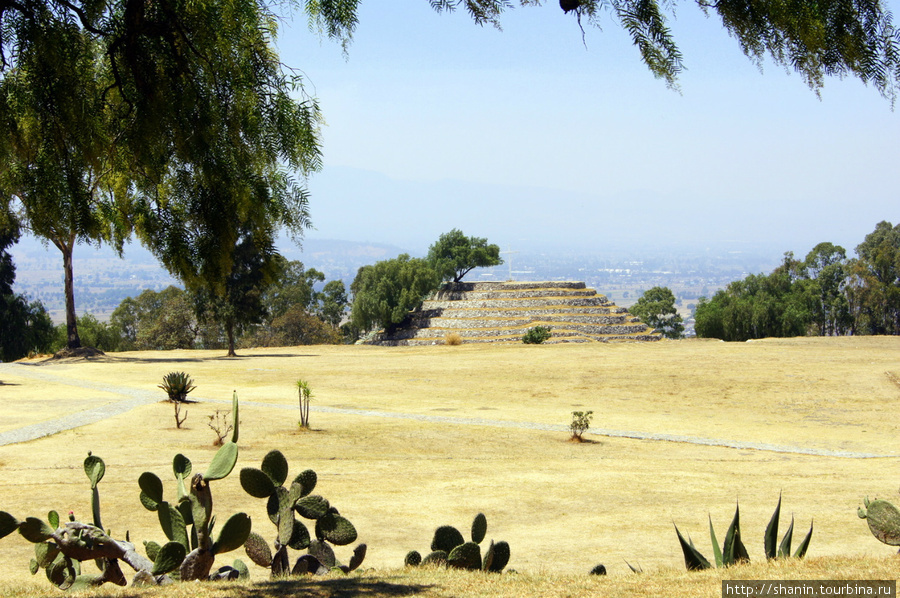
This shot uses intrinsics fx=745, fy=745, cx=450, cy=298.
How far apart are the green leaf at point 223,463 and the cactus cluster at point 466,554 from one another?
83.4 inches

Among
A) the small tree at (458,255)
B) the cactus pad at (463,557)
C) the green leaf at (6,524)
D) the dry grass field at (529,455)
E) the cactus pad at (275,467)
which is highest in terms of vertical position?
the small tree at (458,255)

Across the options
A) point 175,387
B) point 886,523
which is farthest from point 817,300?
point 886,523

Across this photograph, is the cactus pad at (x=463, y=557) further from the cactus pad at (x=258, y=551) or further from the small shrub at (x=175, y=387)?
the small shrub at (x=175, y=387)

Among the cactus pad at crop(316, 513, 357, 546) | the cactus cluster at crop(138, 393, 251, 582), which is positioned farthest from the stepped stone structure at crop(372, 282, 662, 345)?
the cactus cluster at crop(138, 393, 251, 582)

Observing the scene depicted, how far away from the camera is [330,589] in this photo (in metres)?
5.51

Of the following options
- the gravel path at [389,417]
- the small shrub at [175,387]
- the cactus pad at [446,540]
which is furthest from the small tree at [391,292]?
the cactus pad at [446,540]

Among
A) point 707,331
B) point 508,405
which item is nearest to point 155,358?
point 508,405

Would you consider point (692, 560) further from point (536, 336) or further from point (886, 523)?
point (536, 336)

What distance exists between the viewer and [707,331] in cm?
6531

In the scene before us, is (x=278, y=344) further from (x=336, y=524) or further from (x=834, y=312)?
(x=336, y=524)

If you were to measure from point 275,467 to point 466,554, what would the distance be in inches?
74.1

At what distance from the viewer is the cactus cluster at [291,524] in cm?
643

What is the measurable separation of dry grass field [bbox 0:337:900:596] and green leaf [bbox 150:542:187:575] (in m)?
0.35

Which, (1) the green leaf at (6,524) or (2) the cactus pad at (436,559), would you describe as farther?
(2) the cactus pad at (436,559)
